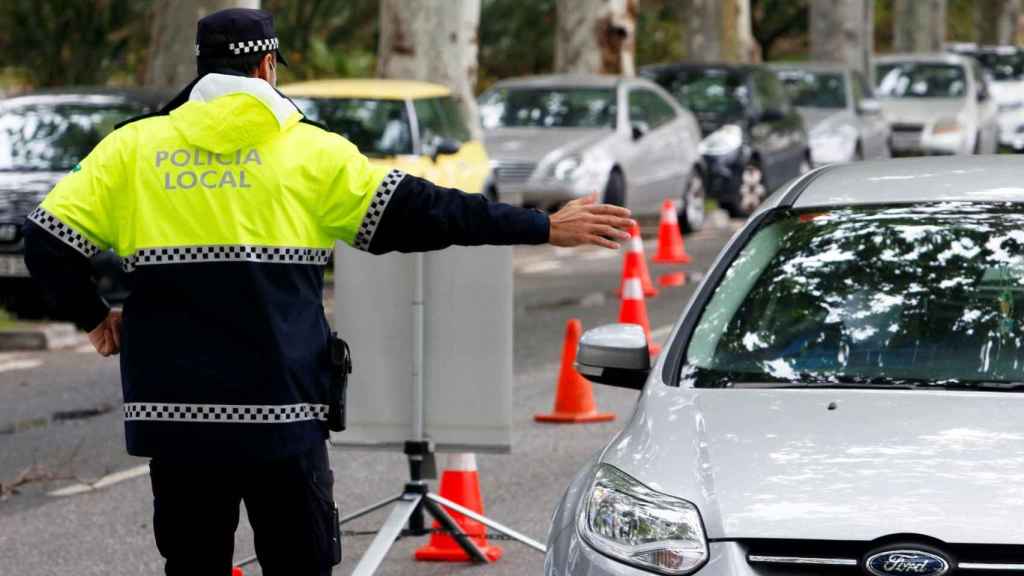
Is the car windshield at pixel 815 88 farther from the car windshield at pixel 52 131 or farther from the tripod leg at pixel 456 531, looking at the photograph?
the tripod leg at pixel 456 531

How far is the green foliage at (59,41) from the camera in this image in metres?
27.2

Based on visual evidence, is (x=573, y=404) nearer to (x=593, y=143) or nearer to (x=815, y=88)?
(x=593, y=143)

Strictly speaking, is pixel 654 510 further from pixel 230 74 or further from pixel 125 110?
pixel 125 110

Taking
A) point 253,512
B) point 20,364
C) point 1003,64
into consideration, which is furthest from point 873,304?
point 1003,64

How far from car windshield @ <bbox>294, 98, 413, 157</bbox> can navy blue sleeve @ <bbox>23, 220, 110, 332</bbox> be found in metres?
12.8

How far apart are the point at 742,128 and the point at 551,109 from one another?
294 cm

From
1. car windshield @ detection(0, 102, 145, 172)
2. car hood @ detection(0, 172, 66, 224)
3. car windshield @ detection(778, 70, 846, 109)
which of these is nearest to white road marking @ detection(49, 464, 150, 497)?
car hood @ detection(0, 172, 66, 224)

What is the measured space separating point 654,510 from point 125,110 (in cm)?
1182

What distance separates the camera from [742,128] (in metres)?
24.3

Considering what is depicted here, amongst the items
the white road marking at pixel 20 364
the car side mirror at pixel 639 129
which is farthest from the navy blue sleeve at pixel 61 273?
the car side mirror at pixel 639 129

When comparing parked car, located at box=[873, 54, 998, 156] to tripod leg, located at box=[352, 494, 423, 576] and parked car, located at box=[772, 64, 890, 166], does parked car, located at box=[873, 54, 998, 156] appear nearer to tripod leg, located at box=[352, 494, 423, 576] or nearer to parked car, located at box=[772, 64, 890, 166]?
parked car, located at box=[772, 64, 890, 166]

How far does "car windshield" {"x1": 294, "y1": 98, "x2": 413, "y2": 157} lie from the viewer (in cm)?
1769

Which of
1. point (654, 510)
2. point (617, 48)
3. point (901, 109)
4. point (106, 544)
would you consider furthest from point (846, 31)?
point (654, 510)

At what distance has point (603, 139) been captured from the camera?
2120cm
